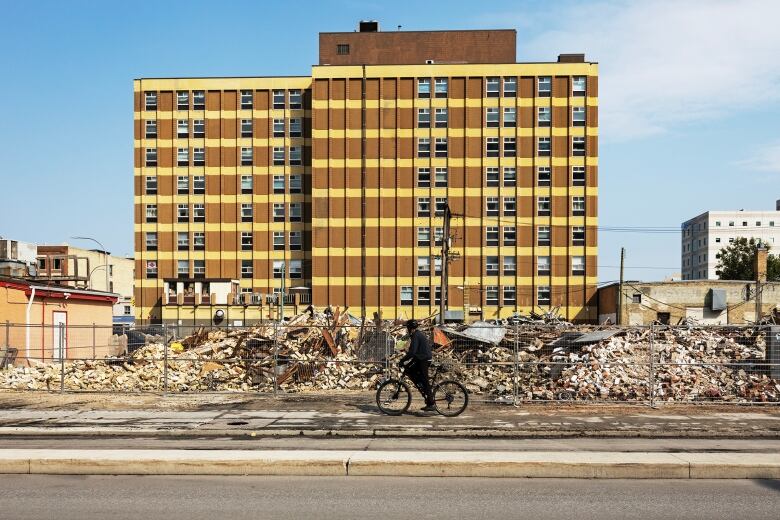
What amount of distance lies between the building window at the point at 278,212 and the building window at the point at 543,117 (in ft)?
88.9

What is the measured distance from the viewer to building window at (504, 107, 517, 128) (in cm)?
7675

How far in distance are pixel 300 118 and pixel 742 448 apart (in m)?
72.4

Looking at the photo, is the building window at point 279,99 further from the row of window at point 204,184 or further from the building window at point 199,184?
the building window at point 199,184

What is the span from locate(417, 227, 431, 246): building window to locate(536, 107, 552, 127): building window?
14963 millimetres

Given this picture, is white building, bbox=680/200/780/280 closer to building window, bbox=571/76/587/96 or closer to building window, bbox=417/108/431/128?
building window, bbox=571/76/587/96

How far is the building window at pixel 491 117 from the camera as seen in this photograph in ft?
252

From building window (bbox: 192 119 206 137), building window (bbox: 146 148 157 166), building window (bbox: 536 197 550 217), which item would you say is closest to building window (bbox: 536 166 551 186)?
building window (bbox: 536 197 550 217)

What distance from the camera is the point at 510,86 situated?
252 ft

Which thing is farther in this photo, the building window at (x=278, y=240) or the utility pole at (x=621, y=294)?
the building window at (x=278, y=240)

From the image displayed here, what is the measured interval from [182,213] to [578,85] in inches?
1641

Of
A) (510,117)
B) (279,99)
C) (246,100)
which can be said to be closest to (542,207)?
(510,117)

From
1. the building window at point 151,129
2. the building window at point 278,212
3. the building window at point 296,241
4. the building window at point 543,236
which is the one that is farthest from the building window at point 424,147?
the building window at point 151,129

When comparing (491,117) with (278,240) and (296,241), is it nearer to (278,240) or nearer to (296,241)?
(296,241)

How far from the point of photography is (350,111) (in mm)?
77375
